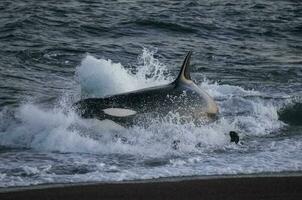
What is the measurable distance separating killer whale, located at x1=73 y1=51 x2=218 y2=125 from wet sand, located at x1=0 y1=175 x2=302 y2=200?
6.87 feet

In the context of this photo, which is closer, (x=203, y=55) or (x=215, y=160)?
(x=215, y=160)

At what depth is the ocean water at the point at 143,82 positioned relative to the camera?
30.6 ft

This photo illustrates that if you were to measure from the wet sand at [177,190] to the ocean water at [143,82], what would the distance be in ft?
1.31

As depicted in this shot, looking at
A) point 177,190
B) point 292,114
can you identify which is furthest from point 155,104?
point 292,114

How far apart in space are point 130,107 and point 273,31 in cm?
1409

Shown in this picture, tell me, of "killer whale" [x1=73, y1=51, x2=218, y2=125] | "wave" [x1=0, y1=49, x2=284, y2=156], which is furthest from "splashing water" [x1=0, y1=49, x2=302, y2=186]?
"killer whale" [x1=73, y1=51, x2=218, y2=125]

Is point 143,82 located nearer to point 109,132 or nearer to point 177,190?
point 109,132

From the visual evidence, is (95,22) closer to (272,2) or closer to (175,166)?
(272,2)

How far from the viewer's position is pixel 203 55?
19.2 m

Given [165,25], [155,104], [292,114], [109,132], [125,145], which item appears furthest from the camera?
[165,25]

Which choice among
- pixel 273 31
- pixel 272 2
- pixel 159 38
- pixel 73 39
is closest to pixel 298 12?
pixel 272 2

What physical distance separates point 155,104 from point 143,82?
145 inches

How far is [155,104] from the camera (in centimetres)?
1056

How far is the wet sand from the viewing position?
7496mm
